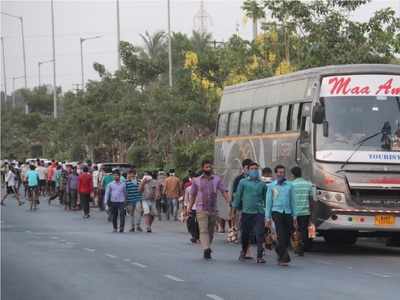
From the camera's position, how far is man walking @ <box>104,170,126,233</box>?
94.9ft

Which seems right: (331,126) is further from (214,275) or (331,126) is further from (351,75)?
(214,275)

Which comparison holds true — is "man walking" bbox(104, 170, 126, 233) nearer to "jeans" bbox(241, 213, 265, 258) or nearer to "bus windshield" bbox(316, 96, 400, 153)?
"bus windshield" bbox(316, 96, 400, 153)

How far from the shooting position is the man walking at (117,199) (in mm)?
28922

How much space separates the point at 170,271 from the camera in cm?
1703

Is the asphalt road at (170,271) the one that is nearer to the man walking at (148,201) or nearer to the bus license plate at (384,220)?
the bus license plate at (384,220)

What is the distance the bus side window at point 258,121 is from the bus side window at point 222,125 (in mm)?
2612

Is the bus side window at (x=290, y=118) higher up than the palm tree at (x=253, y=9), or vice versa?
the palm tree at (x=253, y=9)

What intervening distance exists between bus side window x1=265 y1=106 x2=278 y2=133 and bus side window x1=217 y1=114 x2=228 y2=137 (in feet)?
12.3

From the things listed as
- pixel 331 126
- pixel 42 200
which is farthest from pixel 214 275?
pixel 42 200

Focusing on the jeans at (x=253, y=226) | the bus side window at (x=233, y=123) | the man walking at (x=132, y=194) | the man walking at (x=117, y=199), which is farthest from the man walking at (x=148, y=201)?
the jeans at (x=253, y=226)

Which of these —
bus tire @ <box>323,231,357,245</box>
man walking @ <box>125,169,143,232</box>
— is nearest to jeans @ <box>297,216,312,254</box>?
bus tire @ <box>323,231,357,245</box>

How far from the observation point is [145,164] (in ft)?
176

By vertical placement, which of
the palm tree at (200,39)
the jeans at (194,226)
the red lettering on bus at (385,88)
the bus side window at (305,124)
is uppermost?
the palm tree at (200,39)

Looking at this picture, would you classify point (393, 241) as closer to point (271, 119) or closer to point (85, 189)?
point (271, 119)
